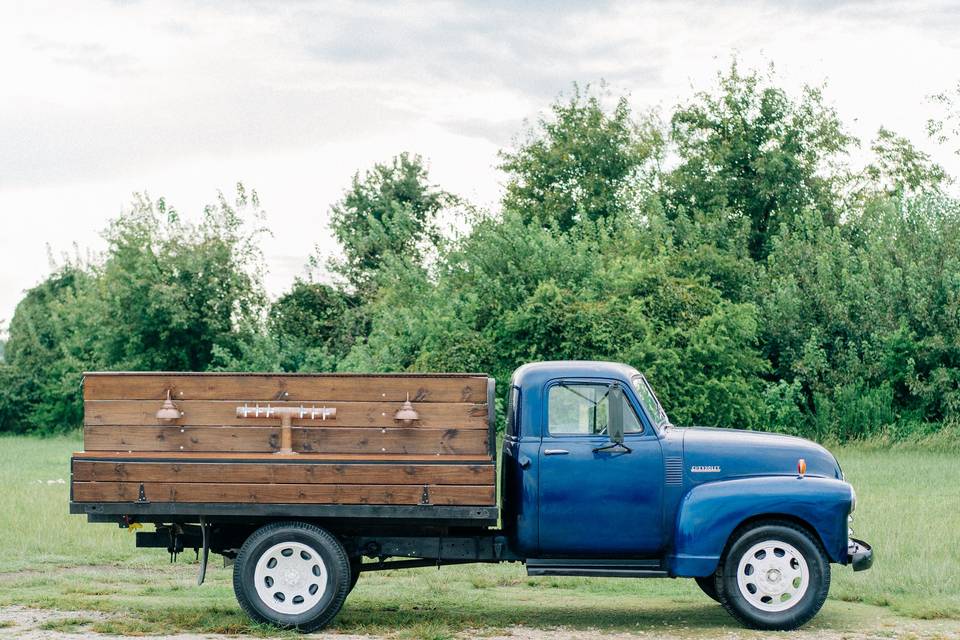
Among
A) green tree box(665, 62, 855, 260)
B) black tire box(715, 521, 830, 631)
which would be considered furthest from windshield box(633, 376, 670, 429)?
green tree box(665, 62, 855, 260)

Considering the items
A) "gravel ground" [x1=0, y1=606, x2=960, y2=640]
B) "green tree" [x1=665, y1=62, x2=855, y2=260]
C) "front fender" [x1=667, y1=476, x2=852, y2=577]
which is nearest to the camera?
"gravel ground" [x1=0, y1=606, x2=960, y2=640]

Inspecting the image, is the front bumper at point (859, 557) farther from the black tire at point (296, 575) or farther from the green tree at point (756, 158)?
the green tree at point (756, 158)

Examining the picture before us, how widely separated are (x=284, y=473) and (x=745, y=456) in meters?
3.74

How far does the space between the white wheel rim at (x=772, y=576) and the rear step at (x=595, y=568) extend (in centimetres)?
66

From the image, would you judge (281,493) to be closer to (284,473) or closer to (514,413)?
(284,473)

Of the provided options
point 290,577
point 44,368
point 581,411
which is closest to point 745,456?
point 581,411

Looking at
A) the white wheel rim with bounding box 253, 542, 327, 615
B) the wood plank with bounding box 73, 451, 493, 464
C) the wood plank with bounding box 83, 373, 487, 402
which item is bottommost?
the white wheel rim with bounding box 253, 542, 327, 615

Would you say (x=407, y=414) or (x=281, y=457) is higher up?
(x=407, y=414)

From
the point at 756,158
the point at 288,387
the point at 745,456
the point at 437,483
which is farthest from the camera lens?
the point at 756,158

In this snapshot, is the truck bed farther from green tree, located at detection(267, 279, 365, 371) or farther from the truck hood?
green tree, located at detection(267, 279, 365, 371)

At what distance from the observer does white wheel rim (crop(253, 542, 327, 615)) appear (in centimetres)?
996

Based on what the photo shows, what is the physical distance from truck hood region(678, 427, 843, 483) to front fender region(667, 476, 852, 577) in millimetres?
116

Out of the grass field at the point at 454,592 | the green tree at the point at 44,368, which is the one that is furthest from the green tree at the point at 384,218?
the grass field at the point at 454,592

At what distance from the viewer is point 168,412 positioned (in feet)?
32.6
